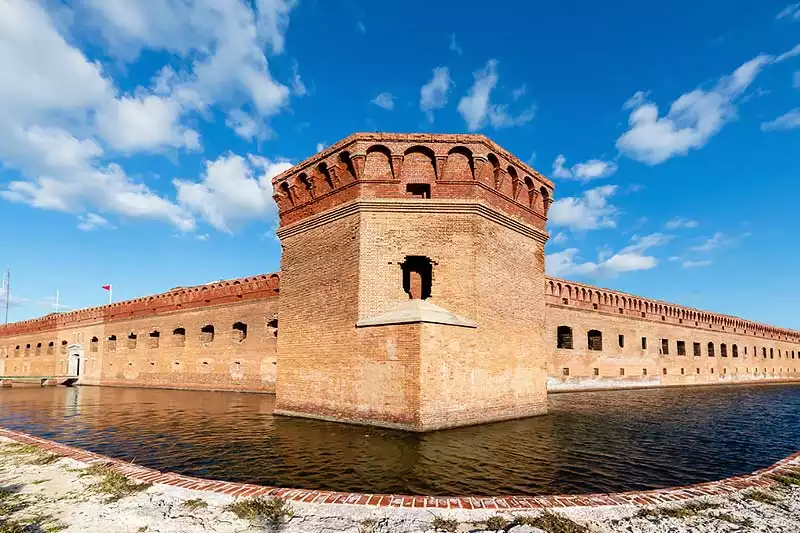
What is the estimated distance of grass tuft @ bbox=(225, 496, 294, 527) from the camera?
4.54m

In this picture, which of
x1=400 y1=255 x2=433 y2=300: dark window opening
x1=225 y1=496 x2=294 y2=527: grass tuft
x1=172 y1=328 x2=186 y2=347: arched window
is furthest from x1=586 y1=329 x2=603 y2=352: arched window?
x1=225 y1=496 x2=294 y2=527: grass tuft

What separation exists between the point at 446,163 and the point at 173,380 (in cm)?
2115

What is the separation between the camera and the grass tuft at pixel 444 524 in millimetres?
4344

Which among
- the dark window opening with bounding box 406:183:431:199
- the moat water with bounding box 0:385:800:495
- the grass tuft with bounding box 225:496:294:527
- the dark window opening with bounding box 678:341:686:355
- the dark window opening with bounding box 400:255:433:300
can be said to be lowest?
the moat water with bounding box 0:385:800:495

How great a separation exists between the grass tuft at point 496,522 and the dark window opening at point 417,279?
26.2 ft

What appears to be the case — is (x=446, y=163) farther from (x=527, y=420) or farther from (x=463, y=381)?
(x=527, y=420)

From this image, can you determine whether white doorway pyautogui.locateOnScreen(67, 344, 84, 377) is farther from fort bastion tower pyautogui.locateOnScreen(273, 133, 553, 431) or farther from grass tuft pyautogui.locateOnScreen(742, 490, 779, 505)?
grass tuft pyautogui.locateOnScreen(742, 490, 779, 505)

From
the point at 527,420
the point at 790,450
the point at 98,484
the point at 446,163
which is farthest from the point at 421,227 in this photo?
the point at 790,450

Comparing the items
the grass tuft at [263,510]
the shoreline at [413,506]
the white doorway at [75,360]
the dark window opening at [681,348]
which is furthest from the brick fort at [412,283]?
the white doorway at [75,360]

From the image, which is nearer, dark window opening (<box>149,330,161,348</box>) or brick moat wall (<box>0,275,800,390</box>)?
brick moat wall (<box>0,275,800,390</box>)

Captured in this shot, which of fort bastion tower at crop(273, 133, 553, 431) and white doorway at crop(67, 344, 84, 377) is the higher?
fort bastion tower at crop(273, 133, 553, 431)

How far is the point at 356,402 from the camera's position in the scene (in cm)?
1114

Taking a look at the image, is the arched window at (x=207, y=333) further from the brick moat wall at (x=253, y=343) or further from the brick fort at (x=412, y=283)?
the brick fort at (x=412, y=283)

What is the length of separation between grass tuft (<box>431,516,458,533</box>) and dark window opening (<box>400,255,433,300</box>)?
8.00 meters
